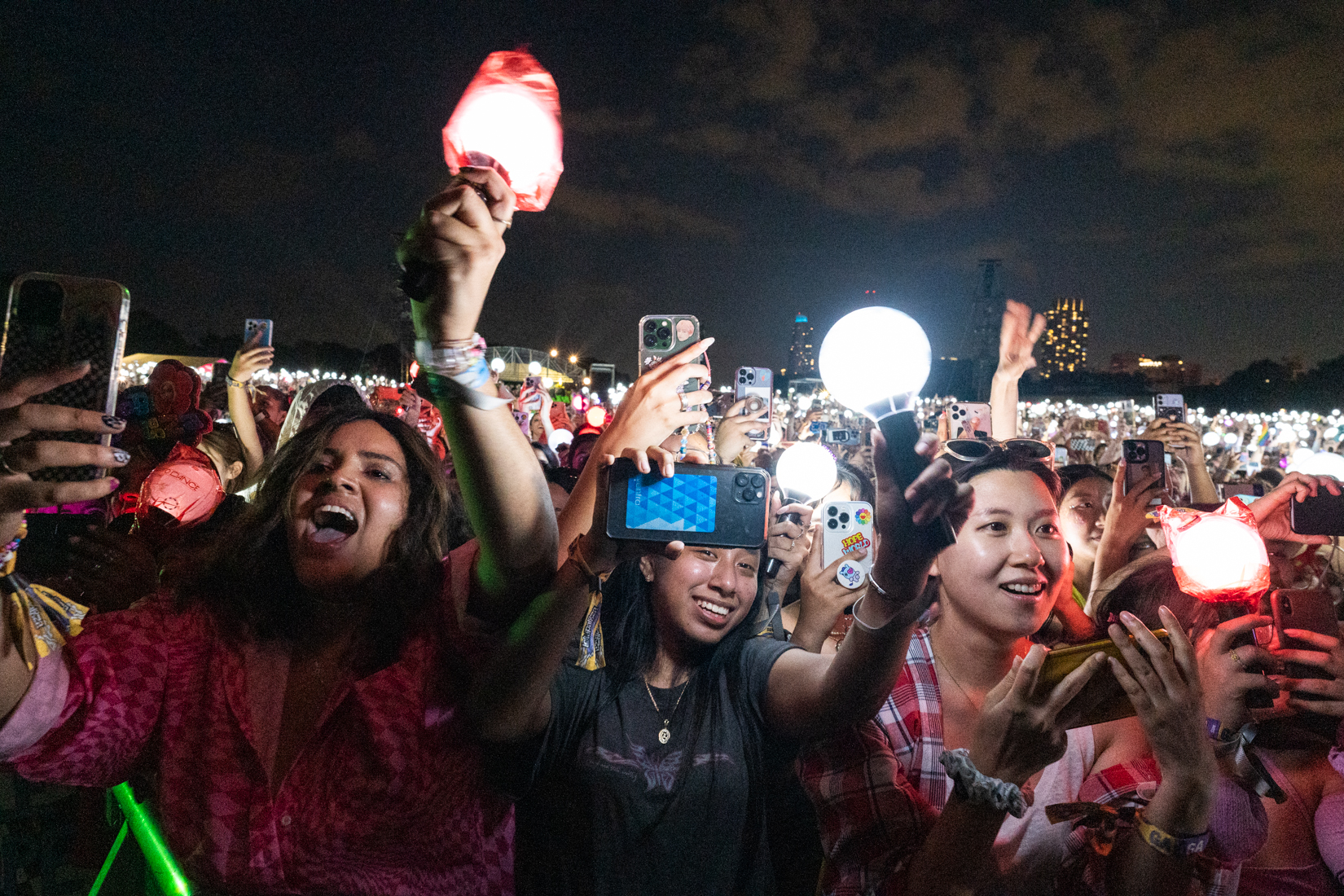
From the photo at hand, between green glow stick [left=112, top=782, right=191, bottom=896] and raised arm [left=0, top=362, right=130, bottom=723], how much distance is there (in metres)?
0.96

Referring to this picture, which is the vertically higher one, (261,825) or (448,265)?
(448,265)

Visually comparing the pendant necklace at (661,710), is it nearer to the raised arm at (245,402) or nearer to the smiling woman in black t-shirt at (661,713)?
the smiling woman in black t-shirt at (661,713)

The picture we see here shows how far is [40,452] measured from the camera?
1.49 m

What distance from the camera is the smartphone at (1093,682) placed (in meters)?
1.76

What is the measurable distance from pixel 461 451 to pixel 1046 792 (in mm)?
2243

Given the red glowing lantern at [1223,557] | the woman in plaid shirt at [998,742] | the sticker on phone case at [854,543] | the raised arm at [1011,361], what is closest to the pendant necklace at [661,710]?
the woman in plaid shirt at [998,742]

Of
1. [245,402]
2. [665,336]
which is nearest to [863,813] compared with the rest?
[665,336]

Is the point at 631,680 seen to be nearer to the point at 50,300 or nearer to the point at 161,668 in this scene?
the point at 161,668

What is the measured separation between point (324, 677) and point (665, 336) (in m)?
1.50

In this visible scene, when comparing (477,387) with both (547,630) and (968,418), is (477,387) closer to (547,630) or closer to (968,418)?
(547,630)

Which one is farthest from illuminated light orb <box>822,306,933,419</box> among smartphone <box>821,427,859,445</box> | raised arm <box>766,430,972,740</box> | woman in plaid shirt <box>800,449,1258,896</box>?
smartphone <box>821,427,859,445</box>

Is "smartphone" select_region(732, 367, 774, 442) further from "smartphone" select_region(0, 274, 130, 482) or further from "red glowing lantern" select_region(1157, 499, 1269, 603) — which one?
"smartphone" select_region(0, 274, 130, 482)

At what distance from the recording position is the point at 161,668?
203 centimetres

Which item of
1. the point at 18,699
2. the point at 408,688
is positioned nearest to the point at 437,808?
the point at 408,688
